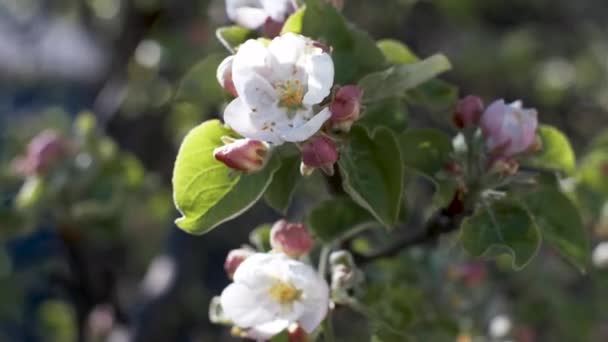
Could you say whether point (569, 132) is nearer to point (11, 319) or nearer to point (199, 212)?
point (11, 319)

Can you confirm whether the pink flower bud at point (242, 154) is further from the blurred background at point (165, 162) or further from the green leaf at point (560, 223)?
the green leaf at point (560, 223)

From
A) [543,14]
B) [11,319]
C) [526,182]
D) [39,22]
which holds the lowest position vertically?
[543,14]

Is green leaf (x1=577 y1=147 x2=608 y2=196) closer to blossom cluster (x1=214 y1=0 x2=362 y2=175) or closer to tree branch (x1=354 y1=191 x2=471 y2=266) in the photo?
tree branch (x1=354 y1=191 x2=471 y2=266)

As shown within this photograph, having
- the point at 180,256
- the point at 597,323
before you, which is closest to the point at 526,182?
the point at 597,323

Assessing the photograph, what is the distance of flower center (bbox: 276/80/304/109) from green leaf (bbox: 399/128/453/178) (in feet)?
0.70

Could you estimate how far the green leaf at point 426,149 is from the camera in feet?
4.31

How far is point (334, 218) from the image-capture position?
4.43 ft

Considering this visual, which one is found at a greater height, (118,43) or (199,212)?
(199,212)

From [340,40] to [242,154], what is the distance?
239 mm

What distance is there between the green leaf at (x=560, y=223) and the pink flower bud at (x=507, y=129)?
8cm

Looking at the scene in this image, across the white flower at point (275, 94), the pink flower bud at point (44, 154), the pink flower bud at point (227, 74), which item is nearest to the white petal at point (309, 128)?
the white flower at point (275, 94)

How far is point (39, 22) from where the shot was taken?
3.74 meters

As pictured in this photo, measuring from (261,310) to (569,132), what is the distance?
2.19 metres

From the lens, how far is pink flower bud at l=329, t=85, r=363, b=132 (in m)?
1.12
